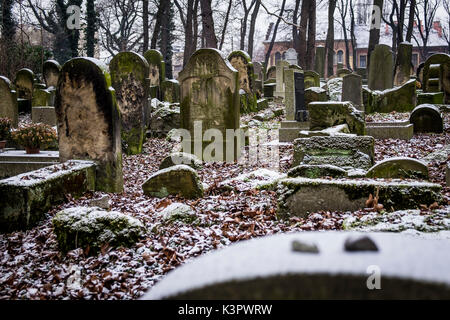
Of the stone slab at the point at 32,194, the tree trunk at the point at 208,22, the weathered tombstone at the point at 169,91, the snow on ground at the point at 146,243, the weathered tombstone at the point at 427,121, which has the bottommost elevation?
the snow on ground at the point at 146,243

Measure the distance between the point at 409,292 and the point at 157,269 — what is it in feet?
9.79

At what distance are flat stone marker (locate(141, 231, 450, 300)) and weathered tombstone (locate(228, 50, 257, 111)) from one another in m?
16.9

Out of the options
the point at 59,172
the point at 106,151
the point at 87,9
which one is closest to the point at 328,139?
the point at 106,151

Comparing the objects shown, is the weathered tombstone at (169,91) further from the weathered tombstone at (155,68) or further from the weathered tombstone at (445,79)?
the weathered tombstone at (445,79)

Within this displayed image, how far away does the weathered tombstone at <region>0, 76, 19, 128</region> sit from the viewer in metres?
12.5

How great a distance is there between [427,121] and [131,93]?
8.35m

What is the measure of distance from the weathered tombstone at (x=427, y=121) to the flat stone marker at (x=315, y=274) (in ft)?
38.5

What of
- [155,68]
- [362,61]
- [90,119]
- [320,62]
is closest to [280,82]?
[155,68]

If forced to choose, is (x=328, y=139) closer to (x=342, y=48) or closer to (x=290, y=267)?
(x=290, y=267)

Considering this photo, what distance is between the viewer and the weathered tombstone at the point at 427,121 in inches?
465

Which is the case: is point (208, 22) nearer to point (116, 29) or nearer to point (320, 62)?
point (320, 62)

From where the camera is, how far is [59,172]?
5.90m

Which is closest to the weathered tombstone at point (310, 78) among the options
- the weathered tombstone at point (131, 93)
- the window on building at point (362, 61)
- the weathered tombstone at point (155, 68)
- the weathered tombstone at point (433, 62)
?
the weathered tombstone at point (433, 62)
